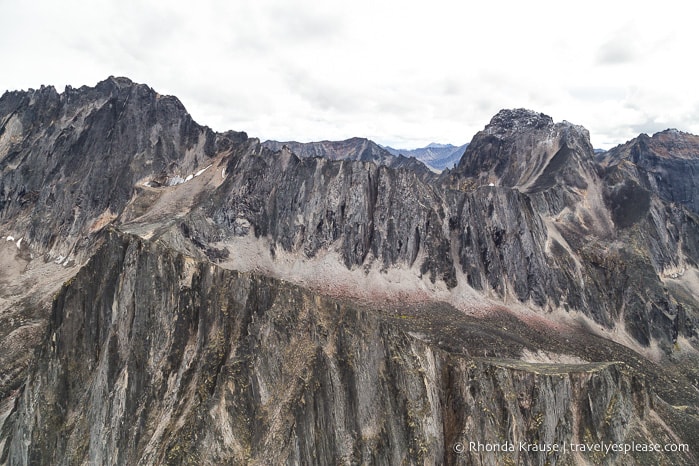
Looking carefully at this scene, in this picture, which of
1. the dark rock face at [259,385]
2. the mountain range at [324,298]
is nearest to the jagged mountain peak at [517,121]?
the mountain range at [324,298]

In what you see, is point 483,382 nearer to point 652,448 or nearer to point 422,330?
point 652,448

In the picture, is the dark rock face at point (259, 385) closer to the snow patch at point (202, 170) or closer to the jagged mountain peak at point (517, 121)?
the snow patch at point (202, 170)

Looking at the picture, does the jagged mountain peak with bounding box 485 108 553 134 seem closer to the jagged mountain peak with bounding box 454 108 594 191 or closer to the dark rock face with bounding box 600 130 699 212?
the jagged mountain peak with bounding box 454 108 594 191

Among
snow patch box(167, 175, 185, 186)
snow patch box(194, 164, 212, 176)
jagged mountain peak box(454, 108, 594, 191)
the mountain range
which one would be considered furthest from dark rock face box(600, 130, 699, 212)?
snow patch box(167, 175, 185, 186)

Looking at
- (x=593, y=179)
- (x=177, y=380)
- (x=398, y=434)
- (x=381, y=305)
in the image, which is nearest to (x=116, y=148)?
(x=381, y=305)

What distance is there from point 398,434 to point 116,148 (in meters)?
94.3

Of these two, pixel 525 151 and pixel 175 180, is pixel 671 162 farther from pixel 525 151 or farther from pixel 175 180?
pixel 175 180

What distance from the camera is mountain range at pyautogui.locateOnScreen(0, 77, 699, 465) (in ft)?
96.9

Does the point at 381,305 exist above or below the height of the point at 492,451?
above

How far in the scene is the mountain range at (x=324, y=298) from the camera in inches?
1163

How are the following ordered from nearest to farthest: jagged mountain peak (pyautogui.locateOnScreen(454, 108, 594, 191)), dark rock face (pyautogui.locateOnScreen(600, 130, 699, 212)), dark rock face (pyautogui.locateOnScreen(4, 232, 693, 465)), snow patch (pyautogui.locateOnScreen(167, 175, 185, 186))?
1. dark rock face (pyautogui.locateOnScreen(4, 232, 693, 465))
2. snow patch (pyautogui.locateOnScreen(167, 175, 185, 186))
3. jagged mountain peak (pyautogui.locateOnScreen(454, 108, 594, 191))
4. dark rock face (pyautogui.locateOnScreen(600, 130, 699, 212))

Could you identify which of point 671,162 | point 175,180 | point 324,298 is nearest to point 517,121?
point 671,162

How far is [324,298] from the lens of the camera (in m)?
33.0

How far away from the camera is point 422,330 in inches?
2133
